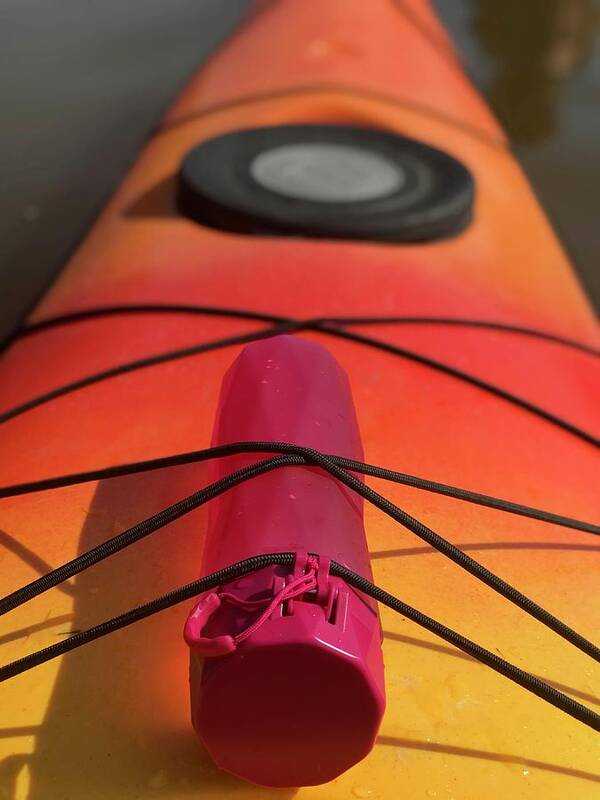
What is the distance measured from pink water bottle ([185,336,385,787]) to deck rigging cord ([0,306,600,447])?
21.5 inches

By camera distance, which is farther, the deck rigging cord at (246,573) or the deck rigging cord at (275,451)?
the deck rigging cord at (275,451)

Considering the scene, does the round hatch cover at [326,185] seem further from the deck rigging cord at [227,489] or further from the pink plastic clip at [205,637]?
the pink plastic clip at [205,637]

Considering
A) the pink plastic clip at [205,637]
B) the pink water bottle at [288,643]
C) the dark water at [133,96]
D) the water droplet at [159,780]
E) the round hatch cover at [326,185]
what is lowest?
the dark water at [133,96]

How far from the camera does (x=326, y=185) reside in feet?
5.89

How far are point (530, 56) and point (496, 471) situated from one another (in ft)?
13.5

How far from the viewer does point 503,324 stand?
157 cm

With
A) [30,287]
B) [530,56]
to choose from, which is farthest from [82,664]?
[530,56]

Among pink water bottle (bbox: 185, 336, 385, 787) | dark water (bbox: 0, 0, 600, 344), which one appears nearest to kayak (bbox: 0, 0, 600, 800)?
pink water bottle (bbox: 185, 336, 385, 787)

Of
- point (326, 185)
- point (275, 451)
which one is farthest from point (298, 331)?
point (275, 451)

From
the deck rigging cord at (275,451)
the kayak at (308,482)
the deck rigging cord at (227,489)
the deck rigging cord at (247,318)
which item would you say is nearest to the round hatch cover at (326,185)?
the kayak at (308,482)

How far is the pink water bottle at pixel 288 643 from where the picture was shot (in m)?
0.67

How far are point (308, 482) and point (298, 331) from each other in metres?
A: 0.66

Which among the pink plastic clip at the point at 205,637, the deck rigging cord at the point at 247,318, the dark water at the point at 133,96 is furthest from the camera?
the dark water at the point at 133,96

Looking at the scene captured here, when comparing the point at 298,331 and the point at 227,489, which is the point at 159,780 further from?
the point at 298,331
